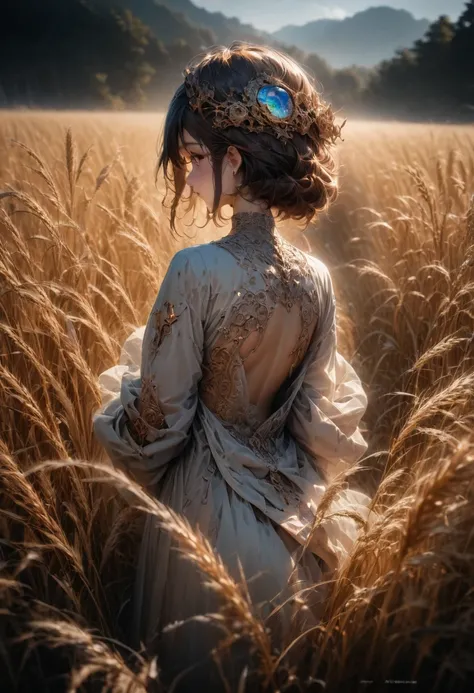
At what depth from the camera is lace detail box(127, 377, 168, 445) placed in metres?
1.01

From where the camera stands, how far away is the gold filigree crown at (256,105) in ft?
3.23

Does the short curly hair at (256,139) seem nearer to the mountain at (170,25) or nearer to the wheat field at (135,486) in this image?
the wheat field at (135,486)

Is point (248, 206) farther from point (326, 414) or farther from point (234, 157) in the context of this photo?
point (326, 414)

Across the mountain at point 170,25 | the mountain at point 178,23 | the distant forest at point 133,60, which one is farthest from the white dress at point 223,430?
the mountain at point 170,25

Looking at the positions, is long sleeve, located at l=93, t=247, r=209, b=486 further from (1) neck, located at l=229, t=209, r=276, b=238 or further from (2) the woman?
(1) neck, located at l=229, t=209, r=276, b=238

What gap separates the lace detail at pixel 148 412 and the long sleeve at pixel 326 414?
Answer: 1.06 feet

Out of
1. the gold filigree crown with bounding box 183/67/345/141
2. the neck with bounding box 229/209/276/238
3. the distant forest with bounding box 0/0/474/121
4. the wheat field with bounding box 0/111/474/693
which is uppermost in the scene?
the distant forest with bounding box 0/0/474/121

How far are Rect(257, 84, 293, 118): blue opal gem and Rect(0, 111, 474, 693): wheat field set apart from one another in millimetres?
530

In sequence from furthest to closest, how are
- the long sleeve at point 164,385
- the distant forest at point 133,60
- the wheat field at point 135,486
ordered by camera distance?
the distant forest at point 133,60 → the long sleeve at point 164,385 → the wheat field at point 135,486

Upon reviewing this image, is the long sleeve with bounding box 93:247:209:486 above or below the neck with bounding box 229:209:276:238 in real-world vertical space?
below

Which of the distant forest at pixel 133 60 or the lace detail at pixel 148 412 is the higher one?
the distant forest at pixel 133 60

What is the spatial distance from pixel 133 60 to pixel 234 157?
12111 millimetres

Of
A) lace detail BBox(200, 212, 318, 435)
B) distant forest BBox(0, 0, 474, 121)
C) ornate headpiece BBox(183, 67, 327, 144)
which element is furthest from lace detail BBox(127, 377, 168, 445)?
distant forest BBox(0, 0, 474, 121)

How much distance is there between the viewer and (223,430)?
3.45ft
